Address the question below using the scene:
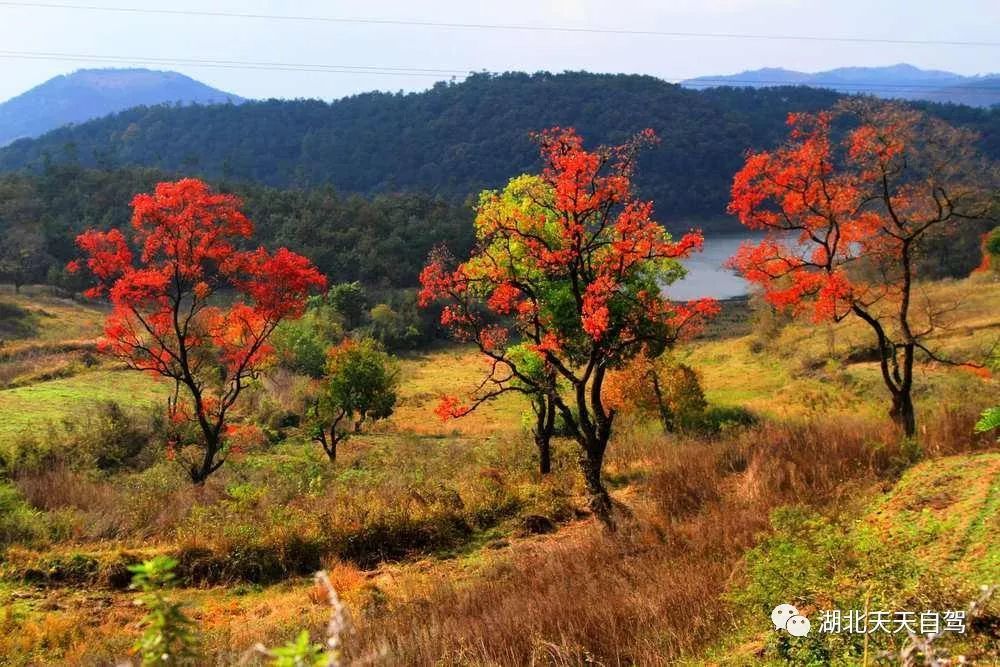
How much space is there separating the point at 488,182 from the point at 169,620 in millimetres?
109323

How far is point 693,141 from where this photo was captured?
10775cm

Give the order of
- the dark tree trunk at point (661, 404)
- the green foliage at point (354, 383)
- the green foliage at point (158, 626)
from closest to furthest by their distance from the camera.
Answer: the green foliage at point (158, 626)
the dark tree trunk at point (661, 404)
the green foliage at point (354, 383)

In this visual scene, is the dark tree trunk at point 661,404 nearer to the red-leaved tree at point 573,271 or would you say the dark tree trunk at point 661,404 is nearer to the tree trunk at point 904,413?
the red-leaved tree at point 573,271

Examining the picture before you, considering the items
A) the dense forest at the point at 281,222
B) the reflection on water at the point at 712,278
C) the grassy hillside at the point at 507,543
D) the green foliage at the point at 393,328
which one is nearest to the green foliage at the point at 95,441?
the grassy hillside at the point at 507,543

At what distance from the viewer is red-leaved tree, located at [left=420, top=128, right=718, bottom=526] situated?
11.0m

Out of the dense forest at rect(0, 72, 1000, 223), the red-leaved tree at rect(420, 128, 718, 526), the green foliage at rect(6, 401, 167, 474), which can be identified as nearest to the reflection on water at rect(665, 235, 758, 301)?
the dense forest at rect(0, 72, 1000, 223)

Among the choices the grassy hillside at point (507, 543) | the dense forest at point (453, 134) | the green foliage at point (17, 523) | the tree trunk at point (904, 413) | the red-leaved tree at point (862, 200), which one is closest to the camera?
the grassy hillside at point (507, 543)

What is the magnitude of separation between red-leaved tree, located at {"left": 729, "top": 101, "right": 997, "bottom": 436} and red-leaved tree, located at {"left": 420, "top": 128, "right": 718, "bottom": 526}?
2.89 metres

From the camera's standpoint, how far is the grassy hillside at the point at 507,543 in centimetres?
498

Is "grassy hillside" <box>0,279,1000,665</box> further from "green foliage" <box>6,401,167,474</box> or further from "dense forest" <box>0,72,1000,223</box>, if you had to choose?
"dense forest" <box>0,72,1000,223</box>

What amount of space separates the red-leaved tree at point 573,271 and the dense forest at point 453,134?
294 ft

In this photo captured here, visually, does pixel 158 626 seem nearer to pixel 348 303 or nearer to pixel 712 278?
pixel 348 303

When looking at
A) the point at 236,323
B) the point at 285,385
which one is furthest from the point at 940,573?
the point at 285,385

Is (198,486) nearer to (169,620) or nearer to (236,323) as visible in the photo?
(236,323)
